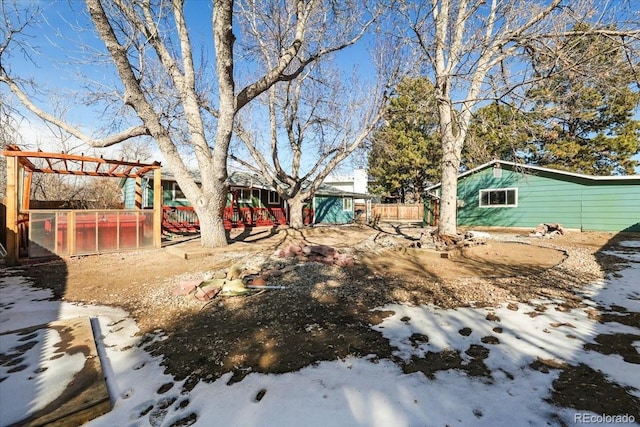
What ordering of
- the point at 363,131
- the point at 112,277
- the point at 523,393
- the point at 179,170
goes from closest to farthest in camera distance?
the point at 523,393, the point at 112,277, the point at 179,170, the point at 363,131

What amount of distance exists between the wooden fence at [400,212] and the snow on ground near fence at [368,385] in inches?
911

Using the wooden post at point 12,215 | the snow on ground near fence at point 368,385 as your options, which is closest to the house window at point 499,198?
the snow on ground near fence at point 368,385

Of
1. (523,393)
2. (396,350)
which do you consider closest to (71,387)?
(396,350)

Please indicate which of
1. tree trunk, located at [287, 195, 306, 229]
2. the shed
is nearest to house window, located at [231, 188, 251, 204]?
tree trunk, located at [287, 195, 306, 229]

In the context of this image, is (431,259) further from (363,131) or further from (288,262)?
(363,131)

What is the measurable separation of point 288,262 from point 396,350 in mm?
3793

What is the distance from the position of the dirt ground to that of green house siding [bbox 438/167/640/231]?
219 inches

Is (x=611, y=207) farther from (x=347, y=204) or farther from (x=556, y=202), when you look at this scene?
(x=347, y=204)

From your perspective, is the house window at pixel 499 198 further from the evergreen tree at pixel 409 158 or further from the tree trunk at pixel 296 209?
the tree trunk at pixel 296 209

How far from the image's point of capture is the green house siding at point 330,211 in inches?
814

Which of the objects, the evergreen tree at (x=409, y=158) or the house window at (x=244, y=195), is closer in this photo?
the house window at (x=244, y=195)

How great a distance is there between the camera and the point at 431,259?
651cm

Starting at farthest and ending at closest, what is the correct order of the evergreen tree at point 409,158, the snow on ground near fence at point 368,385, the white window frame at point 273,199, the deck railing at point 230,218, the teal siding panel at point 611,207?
the evergreen tree at point 409,158
the white window frame at point 273,199
the deck railing at point 230,218
the teal siding panel at point 611,207
the snow on ground near fence at point 368,385

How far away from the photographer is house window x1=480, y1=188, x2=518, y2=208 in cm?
1358
